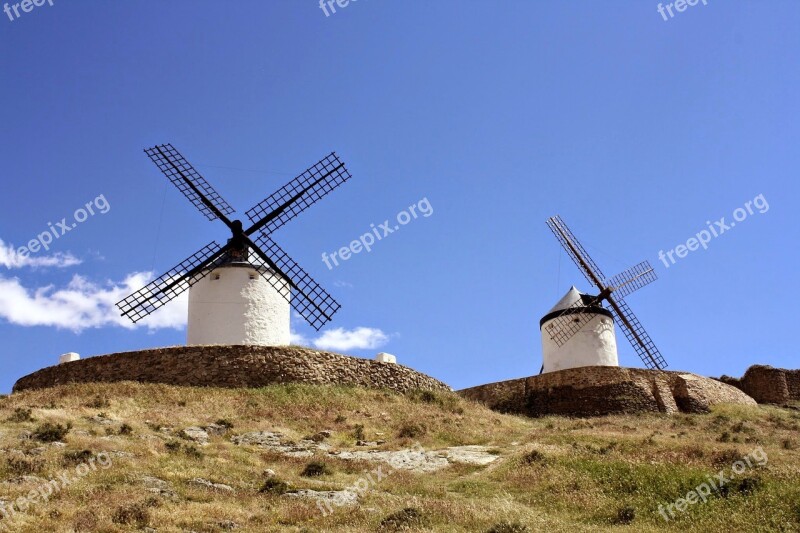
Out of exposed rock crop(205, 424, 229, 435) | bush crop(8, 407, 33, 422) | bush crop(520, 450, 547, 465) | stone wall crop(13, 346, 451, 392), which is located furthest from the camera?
stone wall crop(13, 346, 451, 392)

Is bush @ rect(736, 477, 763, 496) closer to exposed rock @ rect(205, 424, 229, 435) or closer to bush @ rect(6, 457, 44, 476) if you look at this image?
exposed rock @ rect(205, 424, 229, 435)

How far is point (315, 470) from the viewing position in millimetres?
16094

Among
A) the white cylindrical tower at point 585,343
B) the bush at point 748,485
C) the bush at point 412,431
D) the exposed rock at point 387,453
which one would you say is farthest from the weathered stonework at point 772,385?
the bush at point 748,485

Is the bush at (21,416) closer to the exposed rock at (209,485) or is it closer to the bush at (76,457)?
the bush at (76,457)

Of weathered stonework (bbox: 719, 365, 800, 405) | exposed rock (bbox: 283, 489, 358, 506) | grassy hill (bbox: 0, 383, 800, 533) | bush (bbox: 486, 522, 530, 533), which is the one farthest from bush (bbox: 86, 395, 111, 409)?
weathered stonework (bbox: 719, 365, 800, 405)

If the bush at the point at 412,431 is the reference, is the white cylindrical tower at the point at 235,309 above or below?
above

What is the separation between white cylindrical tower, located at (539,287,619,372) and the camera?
1277 inches

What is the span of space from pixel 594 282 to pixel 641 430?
38.7 feet

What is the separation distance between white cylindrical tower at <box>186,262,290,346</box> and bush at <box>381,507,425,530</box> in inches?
612

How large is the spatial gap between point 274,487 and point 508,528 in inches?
185

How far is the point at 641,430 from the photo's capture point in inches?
949

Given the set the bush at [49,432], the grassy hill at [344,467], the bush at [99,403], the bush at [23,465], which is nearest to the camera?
the grassy hill at [344,467]

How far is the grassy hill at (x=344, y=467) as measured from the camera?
12.2 meters

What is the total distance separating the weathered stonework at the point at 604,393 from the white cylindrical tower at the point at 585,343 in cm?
274
